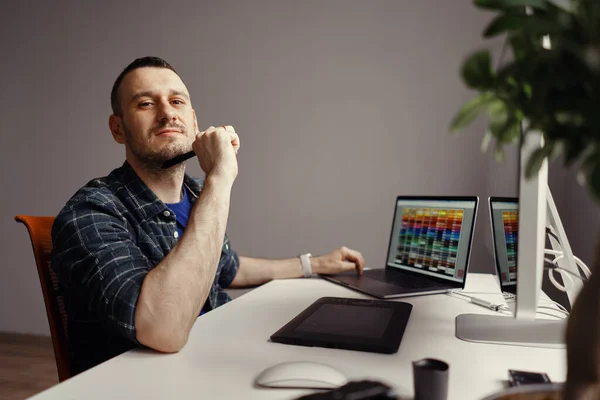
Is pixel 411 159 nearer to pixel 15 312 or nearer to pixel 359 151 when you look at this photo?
pixel 359 151

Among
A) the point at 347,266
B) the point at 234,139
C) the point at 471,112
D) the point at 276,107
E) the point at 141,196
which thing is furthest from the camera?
the point at 276,107

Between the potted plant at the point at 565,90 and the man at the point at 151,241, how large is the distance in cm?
63

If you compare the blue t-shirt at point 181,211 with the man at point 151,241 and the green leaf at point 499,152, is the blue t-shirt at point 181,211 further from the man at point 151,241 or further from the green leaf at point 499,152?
the green leaf at point 499,152

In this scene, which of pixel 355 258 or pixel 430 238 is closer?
pixel 430 238

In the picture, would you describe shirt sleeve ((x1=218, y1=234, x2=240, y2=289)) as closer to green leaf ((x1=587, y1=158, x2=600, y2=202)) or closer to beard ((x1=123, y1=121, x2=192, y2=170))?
beard ((x1=123, y1=121, x2=192, y2=170))

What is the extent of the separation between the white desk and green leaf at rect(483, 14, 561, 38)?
0.38 metres

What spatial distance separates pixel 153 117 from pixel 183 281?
25.9 inches

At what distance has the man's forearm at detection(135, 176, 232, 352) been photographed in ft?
2.69

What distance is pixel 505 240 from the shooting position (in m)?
1.15

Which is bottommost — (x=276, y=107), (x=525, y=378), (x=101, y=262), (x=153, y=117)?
(x=525, y=378)

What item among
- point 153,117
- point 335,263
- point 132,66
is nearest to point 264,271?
point 335,263

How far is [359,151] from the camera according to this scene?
103 inches

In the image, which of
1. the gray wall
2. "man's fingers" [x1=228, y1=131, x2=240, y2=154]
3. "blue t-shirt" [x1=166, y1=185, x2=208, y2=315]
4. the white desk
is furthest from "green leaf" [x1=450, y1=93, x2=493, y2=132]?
the gray wall

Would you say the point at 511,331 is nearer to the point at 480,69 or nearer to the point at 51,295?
the point at 480,69
